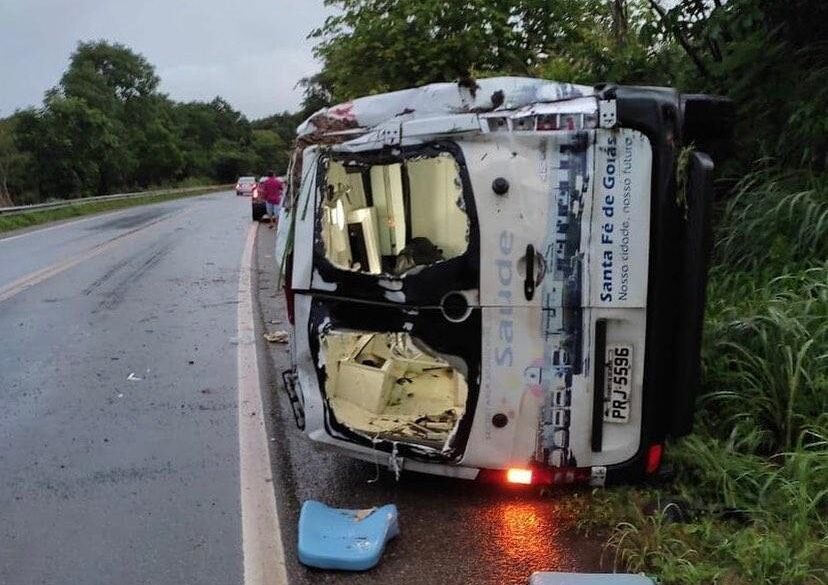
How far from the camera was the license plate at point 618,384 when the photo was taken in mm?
3229

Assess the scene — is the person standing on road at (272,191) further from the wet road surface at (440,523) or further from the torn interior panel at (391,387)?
the wet road surface at (440,523)

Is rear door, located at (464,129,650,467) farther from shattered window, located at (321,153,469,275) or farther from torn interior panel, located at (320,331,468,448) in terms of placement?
shattered window, located at (321,153,469,275)

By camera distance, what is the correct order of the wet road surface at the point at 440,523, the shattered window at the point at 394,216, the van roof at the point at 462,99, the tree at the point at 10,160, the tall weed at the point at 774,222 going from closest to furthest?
the wet road surface at the point at 440,523, the van roof at the point at 462,99, the shattered window at the point at 394,216, the tall weed at the point at 774,222, the tree at the point at 10,160

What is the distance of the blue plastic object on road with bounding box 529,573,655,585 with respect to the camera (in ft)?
9.02

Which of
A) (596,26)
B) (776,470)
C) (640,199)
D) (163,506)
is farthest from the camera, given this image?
(596,26)

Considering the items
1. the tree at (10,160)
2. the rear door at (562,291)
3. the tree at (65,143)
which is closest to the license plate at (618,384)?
the rear door at (562,291)

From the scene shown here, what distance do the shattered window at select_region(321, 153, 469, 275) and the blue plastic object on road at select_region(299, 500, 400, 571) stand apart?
133cm

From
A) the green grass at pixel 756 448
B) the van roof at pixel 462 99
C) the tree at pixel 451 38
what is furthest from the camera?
the tree at pixel 451 38

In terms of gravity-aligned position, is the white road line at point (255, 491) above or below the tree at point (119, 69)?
below

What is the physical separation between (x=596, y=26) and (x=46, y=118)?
1633 inches

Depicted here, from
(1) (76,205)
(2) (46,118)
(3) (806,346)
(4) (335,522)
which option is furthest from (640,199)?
(2) (46,118)

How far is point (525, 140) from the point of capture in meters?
3.15

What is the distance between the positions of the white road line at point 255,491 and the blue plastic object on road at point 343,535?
0.14m

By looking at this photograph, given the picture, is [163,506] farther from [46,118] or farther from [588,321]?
[46,118]
